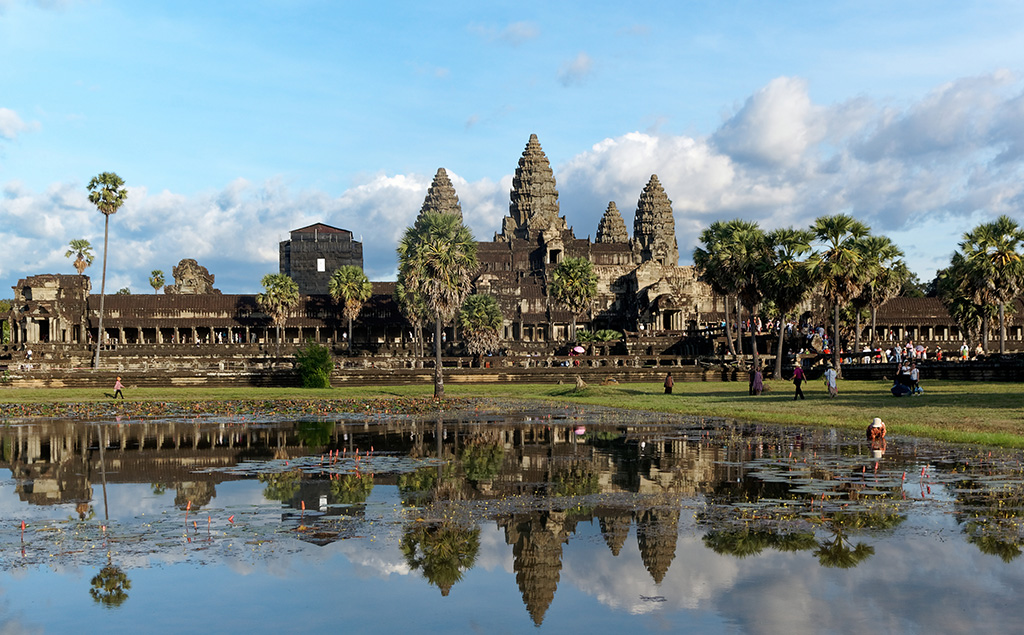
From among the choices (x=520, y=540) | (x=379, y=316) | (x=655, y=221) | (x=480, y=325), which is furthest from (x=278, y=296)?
(x=520, y=540)

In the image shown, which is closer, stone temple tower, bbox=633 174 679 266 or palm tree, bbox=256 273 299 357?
palm tree, bbox=256 273 299 357

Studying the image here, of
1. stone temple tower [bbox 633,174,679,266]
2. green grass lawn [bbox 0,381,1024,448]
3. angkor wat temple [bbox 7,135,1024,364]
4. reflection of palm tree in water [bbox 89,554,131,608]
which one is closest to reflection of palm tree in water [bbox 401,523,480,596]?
reflection of palm tree in water [bbox 89,554,131,608]

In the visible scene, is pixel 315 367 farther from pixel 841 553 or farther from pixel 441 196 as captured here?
pixel 441 196

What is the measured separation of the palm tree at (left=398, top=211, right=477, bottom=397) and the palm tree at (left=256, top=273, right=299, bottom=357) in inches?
1829

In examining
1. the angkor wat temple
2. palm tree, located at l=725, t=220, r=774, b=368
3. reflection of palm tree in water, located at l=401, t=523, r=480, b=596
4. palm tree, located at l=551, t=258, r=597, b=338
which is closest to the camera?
reflection of palm tree in water, located at l=401, t=523, r=480, b=596

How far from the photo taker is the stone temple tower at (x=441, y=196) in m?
154

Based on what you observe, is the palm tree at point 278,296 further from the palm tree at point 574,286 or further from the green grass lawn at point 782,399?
the green grass lawn at point 782,399

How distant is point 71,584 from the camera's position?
9406mm

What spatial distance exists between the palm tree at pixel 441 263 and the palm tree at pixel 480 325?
1291 inches

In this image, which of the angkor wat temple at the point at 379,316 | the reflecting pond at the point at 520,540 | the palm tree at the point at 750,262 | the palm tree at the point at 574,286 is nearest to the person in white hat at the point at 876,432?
the reflecting pond at the point at 520,540

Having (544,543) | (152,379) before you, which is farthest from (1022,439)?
(152,379)

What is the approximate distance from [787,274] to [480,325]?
3164 centimetres

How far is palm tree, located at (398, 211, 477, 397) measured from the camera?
144 ft

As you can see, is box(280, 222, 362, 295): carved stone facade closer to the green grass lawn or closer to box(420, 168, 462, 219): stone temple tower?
box(420, 168, 462, 219): stone temple tower
